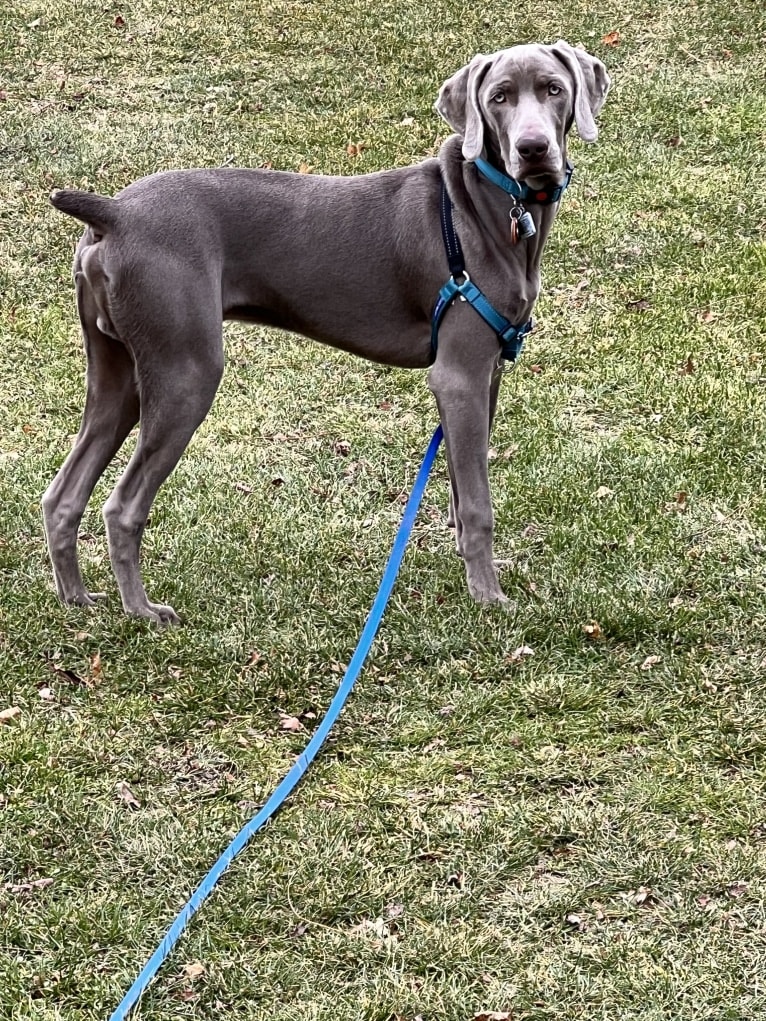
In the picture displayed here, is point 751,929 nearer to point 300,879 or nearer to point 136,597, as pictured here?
point 300,879

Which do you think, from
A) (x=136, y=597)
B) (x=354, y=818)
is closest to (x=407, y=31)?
(x=136, y=597)

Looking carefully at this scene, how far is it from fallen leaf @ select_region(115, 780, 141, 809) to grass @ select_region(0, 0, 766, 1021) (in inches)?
0.7

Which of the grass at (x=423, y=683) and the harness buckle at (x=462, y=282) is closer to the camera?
the grass at (x=423, y=683)

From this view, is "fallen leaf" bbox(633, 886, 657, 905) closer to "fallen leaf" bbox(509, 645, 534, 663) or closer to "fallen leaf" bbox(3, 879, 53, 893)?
"fallen leaf" bbox(509, 645, 534, 663)

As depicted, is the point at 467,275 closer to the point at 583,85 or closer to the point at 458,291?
the point at 458,291

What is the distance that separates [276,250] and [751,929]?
9.44 ft

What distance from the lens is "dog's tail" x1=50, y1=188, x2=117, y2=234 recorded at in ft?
14.4

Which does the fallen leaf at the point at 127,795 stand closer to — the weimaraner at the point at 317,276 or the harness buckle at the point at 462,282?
the weimaraner at the point at 317,276

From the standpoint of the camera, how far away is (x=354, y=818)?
402 cm

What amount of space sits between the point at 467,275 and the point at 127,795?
225 centimetres

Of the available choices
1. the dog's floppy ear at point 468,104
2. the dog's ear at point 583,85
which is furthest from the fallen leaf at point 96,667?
the dog's ear at point 583,85

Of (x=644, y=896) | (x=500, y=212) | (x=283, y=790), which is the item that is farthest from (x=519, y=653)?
(x=500, y=212)

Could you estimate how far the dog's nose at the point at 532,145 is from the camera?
4.27 m

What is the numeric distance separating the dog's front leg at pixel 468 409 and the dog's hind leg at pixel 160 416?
0.87 m
